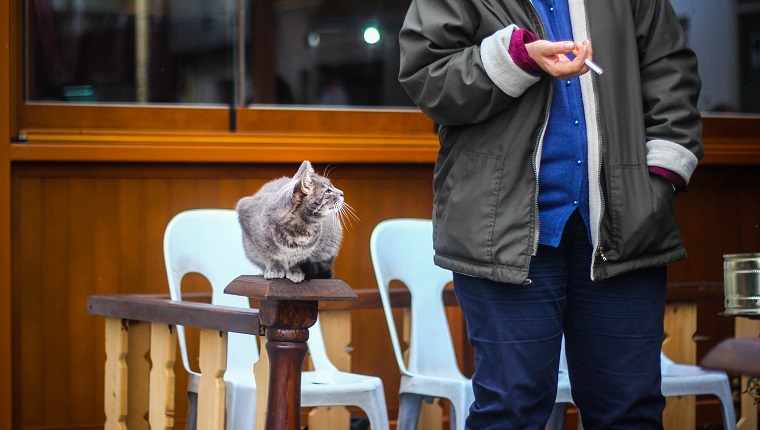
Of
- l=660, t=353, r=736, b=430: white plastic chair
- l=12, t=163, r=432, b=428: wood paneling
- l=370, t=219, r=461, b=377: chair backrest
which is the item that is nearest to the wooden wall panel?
l=12, t=163, r=432, b=428: wood paneling

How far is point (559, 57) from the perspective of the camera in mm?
1951

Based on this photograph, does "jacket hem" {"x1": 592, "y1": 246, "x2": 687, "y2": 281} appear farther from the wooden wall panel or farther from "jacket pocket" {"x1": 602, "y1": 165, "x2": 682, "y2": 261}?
the wooden wall panel

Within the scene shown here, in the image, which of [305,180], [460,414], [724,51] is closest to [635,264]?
[305,180]

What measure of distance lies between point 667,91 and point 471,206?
51 cm

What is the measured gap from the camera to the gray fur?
7.23 ft

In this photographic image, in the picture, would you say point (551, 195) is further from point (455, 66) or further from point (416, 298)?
point (416, 298)

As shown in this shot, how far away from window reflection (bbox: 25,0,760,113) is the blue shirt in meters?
1.99

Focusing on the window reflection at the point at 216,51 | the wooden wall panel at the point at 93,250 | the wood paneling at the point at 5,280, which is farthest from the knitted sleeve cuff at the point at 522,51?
the wood paneling at the point at 5,280

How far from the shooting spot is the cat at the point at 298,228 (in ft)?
7.23

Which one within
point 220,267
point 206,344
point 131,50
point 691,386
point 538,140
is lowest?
point 691,386

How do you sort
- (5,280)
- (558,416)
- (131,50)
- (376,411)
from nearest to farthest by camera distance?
(376,411) → (558,416) → (5,280) → (131,50)

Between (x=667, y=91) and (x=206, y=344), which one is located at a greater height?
(x=667, y=91)

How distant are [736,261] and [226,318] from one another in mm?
1154

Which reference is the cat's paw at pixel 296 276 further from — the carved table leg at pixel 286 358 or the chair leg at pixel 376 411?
the chair leg at pixel 376 411
